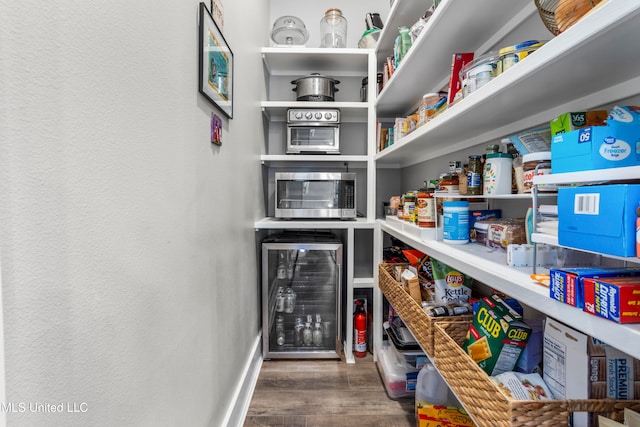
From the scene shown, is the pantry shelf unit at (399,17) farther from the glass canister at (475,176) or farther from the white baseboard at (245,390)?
the white baseboard at (245,390)

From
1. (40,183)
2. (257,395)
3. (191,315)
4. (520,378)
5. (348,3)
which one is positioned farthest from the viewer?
(348,3)

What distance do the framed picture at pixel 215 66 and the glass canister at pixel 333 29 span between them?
1.21 metres

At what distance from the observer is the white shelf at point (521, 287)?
44 centimetres

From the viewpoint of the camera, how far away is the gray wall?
45cm

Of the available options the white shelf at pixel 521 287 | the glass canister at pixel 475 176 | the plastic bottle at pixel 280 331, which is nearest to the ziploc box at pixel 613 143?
the white shelf at pixel 521 287

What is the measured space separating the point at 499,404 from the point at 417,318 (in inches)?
20.7

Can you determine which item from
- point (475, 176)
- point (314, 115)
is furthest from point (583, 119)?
point (314, 115)

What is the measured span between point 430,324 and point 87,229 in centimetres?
100

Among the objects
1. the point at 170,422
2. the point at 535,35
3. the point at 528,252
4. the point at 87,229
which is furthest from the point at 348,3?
the point at 170,422

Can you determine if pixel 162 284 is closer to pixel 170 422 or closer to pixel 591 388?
pixel 170 422

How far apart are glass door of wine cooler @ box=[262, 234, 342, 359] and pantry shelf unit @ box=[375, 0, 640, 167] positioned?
40.9 inches

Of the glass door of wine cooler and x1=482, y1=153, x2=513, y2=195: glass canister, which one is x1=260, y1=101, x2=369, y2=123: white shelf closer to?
the glass door of wine cooler

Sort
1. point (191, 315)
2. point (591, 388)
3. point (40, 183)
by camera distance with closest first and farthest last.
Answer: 1. point (40, 183)
2. point (591, 388)
3. point (191, 315)

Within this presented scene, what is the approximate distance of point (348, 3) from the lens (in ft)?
8.70
